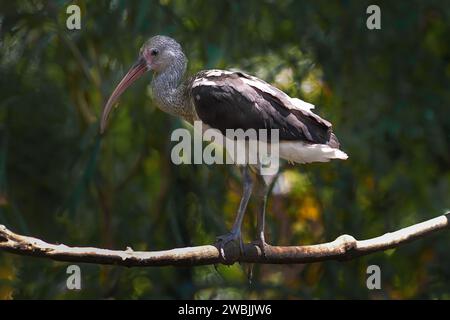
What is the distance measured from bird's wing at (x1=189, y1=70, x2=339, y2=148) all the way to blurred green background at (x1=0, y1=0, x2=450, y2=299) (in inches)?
53.7

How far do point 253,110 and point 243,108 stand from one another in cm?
4

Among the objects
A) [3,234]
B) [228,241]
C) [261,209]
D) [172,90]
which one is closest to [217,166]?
[172,90]

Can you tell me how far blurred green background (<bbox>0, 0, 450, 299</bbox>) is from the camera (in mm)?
5566

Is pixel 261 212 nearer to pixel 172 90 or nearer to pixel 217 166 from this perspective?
pixel 172 90

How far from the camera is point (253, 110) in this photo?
3834mm

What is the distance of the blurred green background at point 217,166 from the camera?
18.3 ft

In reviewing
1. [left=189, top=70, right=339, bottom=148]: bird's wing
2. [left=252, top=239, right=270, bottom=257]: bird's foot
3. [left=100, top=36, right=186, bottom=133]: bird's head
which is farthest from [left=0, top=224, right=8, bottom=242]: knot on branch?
[left=100, top=36, right=186, bottom=133]: bird's head

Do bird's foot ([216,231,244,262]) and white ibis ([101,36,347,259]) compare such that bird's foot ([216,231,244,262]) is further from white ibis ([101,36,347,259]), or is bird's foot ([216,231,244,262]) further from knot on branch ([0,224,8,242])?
knot on branch ([0,224,8,242])

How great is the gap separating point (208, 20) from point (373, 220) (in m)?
1.75

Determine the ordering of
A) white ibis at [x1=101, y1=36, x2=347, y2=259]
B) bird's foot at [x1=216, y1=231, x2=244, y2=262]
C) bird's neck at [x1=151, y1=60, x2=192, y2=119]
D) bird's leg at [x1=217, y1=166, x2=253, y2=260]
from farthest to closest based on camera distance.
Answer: bird's neck at [x1=151, y1=60, x2=192, y2=119] → white ibis at [x1=101, y1=36, x2=347, y2=259] → bird's leg at [x1=217, y1=166, x2=253, y2=260] → bird's foot at [x1=216, y1=231, x2=244, y2=262]

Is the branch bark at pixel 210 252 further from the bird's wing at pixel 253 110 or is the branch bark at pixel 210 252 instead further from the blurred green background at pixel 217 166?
the blurred green background at pixel 217 166

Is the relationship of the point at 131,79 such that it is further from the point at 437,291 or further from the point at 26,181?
the point at 437,291

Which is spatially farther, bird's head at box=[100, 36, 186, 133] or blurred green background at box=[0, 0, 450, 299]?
blurred green background at box=[0, 0, 450, 299]
